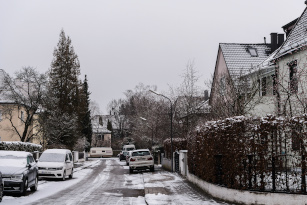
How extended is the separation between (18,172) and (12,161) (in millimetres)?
1352

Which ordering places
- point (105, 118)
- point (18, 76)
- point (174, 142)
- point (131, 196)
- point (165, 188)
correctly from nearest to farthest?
point (131, 196), point (165, 188), point (174, 142), point (18, 76), point (105, 118)

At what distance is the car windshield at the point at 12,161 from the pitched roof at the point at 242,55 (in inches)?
912

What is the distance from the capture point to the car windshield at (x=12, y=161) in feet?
55.0

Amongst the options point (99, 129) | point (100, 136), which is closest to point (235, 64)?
point (100, 136)

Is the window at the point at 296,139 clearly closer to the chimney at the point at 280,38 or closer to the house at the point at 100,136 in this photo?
the chimney at the point at 280,38

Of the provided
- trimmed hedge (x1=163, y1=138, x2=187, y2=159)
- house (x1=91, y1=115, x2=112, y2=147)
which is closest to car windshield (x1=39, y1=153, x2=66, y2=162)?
trimmed hedge (x1=163, y1=138, x2=187, y2=159)

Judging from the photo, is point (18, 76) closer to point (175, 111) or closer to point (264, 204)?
point (175, 111)

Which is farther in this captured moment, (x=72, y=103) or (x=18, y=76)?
(x=72, y=103)

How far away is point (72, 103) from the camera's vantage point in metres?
55.1

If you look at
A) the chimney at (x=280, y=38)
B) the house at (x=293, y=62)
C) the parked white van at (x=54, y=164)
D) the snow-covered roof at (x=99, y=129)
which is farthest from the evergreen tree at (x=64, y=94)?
the snow-covered roof at (x=99, y=129)

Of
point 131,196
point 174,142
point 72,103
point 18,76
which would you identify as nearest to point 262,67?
point 174,142

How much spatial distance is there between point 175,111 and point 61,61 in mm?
21295

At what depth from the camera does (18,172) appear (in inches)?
628

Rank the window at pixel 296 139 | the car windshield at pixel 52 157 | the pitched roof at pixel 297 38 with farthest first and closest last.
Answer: the car windshield at pixel 52 157, the pitched roof at pixel 297 38, the window at pixel 296 139
